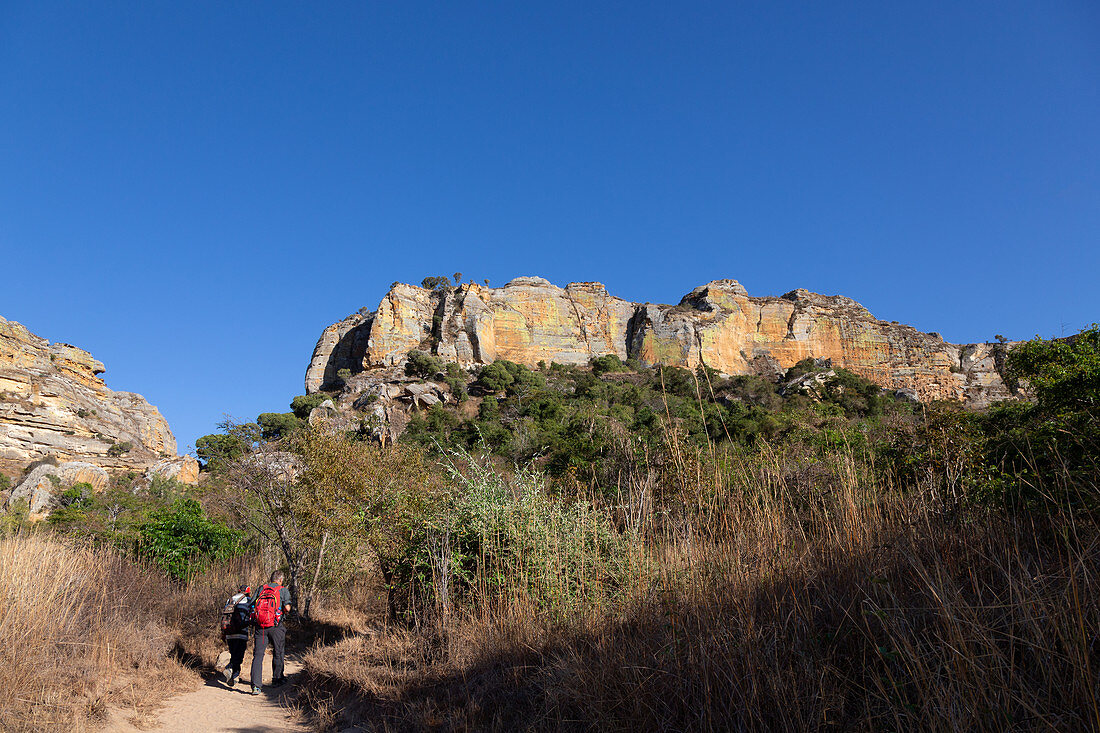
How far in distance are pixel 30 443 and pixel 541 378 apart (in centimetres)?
3287

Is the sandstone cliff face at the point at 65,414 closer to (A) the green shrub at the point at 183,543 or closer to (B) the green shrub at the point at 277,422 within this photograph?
(B) the green shrub at the point at 277,422

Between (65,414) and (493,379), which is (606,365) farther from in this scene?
(65,414)

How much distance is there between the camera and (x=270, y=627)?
6473 millimetres

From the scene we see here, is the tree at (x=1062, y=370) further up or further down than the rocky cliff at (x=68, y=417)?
further down

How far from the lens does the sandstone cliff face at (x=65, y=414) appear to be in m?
33.0

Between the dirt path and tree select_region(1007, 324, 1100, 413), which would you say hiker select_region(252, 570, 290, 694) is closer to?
the dirt path

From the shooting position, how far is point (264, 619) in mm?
6449

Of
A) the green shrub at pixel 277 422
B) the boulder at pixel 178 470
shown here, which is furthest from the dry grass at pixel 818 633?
the green shrub at pixel 277 422

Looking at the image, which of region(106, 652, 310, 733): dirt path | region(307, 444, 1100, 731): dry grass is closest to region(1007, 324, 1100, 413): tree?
region(307, 444, 1100, 731): dry grass

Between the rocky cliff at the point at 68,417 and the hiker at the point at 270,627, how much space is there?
2897 cm

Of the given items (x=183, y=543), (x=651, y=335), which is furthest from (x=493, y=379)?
(x=183, y=543)

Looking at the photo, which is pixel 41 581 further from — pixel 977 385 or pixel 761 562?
pixel 977 385

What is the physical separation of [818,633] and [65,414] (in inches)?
1846

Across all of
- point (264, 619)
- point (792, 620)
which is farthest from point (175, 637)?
point (792, 620)
